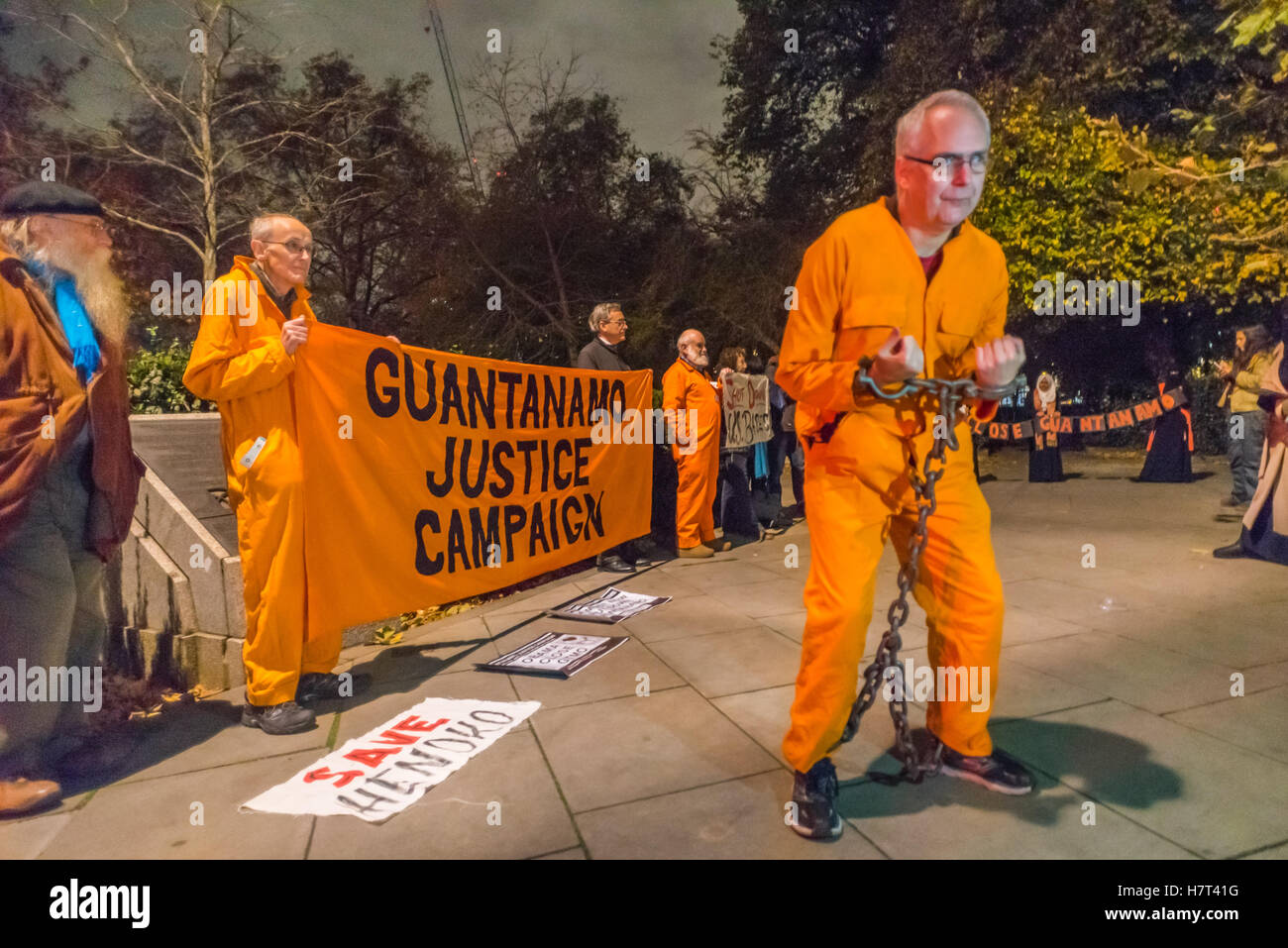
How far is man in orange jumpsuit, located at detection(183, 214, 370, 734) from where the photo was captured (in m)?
3.41

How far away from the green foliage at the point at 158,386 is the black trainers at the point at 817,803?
20.5 feet

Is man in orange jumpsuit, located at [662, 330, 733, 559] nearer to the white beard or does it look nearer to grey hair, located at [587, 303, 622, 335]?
grey hair, located at [587, 303, 622, 335]

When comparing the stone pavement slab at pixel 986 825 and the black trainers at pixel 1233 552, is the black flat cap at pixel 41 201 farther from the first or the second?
the black trainers at pixel 1233 552

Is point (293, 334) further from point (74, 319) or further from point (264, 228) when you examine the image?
point (74, 319)

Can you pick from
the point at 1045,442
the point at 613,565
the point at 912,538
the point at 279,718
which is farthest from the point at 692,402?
the point at 1045,442

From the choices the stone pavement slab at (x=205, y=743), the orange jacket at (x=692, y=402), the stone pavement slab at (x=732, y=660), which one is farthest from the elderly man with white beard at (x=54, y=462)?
the orange jacket at (x=692, y=402)

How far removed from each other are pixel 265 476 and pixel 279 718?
105 centimetres

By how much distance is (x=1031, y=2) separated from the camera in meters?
14.9


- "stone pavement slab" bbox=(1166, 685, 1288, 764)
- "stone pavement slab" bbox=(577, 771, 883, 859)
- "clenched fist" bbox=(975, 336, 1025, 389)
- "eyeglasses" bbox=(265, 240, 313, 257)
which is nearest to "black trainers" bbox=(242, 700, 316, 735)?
"stone pavement slab" bbox=(577, 771, 883, 859)

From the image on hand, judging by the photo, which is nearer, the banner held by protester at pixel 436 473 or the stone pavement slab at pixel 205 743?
the stone pavement slab at pixel 205 743

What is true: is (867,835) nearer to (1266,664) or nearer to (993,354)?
(993,354)

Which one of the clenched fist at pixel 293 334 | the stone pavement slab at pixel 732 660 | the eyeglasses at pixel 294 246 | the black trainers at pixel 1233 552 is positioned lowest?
the stone pavement slab at pixel 732 660

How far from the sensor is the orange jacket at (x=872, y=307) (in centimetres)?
238

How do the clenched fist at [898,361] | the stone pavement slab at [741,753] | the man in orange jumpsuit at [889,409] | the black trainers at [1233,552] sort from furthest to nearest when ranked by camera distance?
1. the black trainers at [1233,552]
2. the stone pavement slab at [741,753]
3. the man in orange jumpsuit at [889,409]
4. the clenched fist at [898,361]
